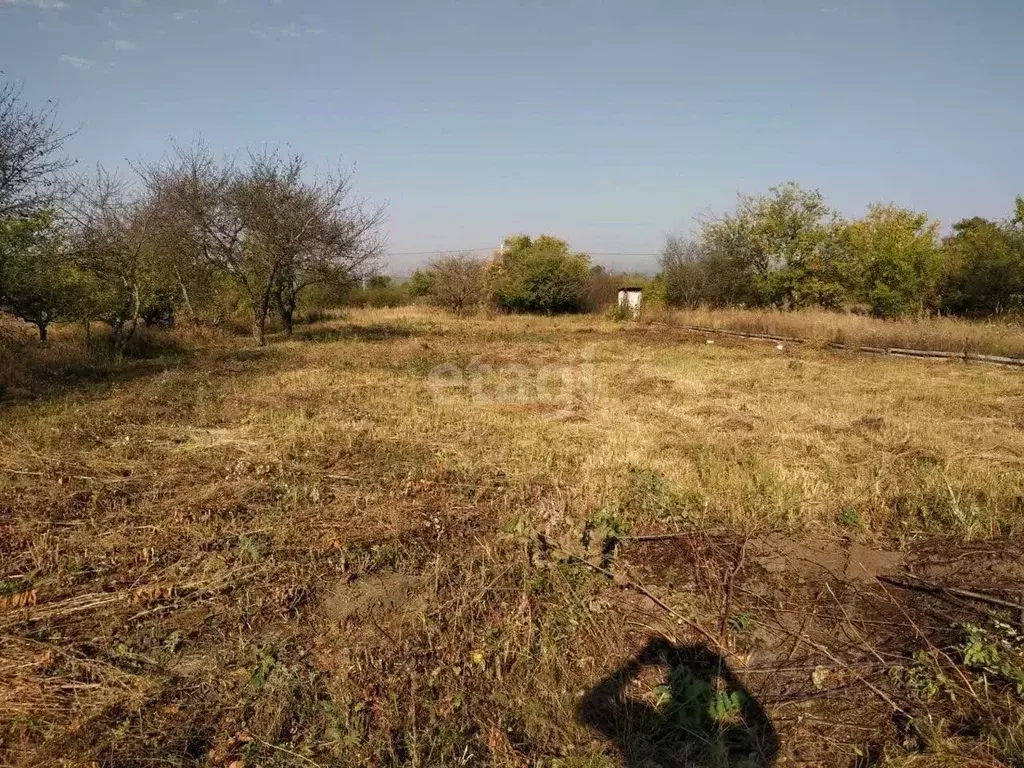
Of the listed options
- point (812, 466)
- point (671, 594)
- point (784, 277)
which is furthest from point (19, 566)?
point (784, 277)

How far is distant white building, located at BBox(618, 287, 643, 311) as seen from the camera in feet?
101

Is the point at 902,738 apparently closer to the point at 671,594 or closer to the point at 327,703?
the point at 671,594

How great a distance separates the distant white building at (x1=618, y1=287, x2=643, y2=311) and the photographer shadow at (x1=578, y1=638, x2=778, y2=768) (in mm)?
27961

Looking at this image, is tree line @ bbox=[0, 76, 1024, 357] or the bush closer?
tree line @ bbox=[0, 76, 1024, 357]

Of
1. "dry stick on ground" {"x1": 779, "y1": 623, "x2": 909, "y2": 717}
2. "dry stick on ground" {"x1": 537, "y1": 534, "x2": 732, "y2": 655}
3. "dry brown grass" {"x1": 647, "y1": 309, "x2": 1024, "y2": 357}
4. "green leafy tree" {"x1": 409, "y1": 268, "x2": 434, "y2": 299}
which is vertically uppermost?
"green leafy tree" {"x1": 409, "y1": 268, "x2": 434, "y2": 299}

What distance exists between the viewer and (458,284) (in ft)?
98.9

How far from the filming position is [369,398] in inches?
355

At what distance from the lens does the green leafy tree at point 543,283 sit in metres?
31.4

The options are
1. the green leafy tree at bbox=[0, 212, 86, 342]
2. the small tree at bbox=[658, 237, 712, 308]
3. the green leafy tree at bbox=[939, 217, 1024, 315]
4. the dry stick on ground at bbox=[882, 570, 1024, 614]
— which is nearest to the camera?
the dry stick on ground at bbox=[882, 570, 1024, 614]

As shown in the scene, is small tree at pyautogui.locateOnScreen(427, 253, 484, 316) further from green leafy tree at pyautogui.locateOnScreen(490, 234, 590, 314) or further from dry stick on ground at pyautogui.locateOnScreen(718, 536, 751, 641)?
dry stick on ground at pyautogui.locateOnScreen(718, 536, 751, 641)

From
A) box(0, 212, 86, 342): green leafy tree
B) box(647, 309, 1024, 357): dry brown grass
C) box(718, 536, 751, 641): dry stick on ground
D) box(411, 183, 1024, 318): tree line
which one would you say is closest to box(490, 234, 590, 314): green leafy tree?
box(411, 183, 1024, 318): tree line

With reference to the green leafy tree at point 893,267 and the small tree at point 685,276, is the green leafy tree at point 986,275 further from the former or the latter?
the small tree at point 685,276

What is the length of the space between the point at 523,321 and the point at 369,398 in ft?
63.2

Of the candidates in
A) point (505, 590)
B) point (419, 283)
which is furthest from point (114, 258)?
point (419, 283)
